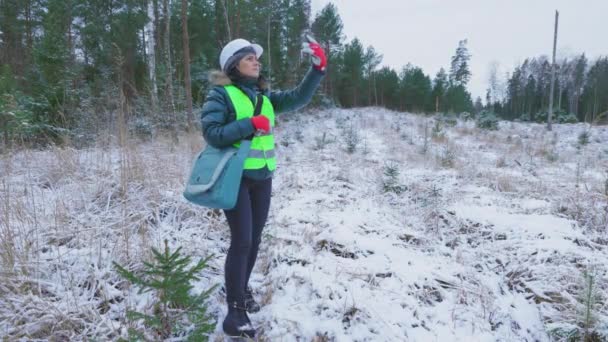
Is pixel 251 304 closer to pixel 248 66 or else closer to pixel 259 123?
pixel 259 123

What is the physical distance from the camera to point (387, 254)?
2633mm

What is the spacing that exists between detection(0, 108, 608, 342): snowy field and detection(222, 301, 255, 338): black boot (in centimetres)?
12

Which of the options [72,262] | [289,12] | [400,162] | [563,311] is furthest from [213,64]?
[563,311]

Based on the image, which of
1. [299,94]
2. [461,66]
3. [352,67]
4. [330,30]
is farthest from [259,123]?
[461,66]

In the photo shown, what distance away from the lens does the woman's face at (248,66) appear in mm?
1705

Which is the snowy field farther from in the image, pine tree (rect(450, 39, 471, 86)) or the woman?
pine tree (rect(450, 39, 471, 86))

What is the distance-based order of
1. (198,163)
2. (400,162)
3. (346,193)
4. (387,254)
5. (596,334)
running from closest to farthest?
(198,163) → (596,334) → (387,254) → (346,193) → (400,162)

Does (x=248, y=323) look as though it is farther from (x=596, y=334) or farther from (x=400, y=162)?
(x=400, y=162)

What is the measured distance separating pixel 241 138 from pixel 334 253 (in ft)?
5.14

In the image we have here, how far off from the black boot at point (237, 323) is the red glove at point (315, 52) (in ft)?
5.08

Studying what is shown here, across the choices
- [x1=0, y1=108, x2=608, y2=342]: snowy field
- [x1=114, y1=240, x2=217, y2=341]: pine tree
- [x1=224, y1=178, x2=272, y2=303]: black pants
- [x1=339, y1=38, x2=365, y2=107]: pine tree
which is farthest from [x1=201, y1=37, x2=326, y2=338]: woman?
[x1=339, y1=38, x2=365, y2=107]: pine tree

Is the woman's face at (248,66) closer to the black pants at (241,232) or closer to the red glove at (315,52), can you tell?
the red glove at (315,52)

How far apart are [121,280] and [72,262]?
1.41 ft

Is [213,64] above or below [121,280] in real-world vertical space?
above
